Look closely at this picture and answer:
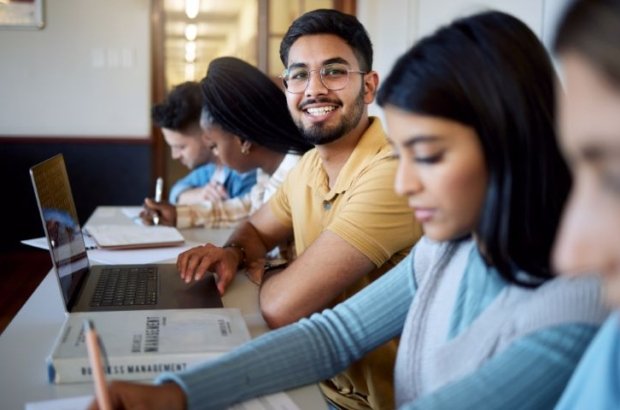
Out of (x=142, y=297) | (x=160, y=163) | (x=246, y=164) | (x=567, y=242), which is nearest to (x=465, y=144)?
(x=567, y=242)

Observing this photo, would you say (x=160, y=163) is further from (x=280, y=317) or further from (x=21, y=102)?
(x=280, y=317)

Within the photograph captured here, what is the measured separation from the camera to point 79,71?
4227mm

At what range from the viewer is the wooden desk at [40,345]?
842 millimetres

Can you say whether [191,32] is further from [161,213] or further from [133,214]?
[161,213]

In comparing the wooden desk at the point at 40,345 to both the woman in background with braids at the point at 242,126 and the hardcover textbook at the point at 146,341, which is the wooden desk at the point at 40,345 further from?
the woman in background with braids at the point at 242,126

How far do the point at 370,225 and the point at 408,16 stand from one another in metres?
2.72

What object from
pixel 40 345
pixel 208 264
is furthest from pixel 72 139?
pixel 40 345

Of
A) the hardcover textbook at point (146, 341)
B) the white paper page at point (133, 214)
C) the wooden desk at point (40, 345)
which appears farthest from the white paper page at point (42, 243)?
the hardcover textbook at point (146, 341)

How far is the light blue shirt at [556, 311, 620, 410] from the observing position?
560mm

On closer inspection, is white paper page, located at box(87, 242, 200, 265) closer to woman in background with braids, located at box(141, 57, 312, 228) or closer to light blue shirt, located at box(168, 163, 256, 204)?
woman in background with braids, located at box(141, 57, 312, 228)

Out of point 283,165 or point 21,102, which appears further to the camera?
point 21,102

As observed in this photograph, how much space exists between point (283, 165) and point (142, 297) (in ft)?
2.85

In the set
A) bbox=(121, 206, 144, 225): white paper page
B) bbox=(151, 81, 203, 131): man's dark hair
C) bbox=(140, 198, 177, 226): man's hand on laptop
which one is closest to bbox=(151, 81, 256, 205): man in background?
bbox=(151, 81, 203, 131): man's dark hair

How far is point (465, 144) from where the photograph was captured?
0.69 meters
